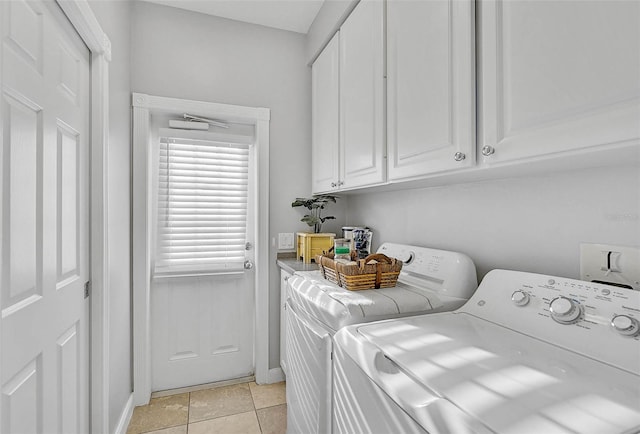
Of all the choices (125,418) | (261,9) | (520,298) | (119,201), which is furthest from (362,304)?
(261,9)

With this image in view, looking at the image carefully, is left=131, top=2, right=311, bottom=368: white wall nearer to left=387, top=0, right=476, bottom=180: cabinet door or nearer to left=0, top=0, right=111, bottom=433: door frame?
left=0, top=0, right=111, bottom=433: door frame

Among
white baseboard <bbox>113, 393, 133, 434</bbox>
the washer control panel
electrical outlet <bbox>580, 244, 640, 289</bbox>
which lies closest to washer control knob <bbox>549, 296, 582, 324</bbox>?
the washer control panel

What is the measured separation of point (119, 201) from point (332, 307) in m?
1.41

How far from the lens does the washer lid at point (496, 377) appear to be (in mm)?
544

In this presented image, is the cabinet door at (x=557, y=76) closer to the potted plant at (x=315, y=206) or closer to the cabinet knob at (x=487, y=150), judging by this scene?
the cabinet knob at (x=487, y=150)

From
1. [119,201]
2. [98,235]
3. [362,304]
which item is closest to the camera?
[362,304]

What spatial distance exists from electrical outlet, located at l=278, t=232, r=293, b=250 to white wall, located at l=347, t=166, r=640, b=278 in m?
1.04

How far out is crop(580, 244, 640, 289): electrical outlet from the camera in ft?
2.87

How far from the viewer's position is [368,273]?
1.35 meters

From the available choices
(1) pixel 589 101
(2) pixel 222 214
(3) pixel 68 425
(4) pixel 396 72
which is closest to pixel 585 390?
(1) pixel 589 101

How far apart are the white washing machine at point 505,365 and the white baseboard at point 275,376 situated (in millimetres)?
1525

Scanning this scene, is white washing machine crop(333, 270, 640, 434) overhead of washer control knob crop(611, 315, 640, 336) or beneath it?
beneath

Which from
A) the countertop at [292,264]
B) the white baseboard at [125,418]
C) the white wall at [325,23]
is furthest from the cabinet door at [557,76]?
the white baseboard at [125,418]

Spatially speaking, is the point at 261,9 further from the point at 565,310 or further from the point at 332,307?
the point at 565,310
